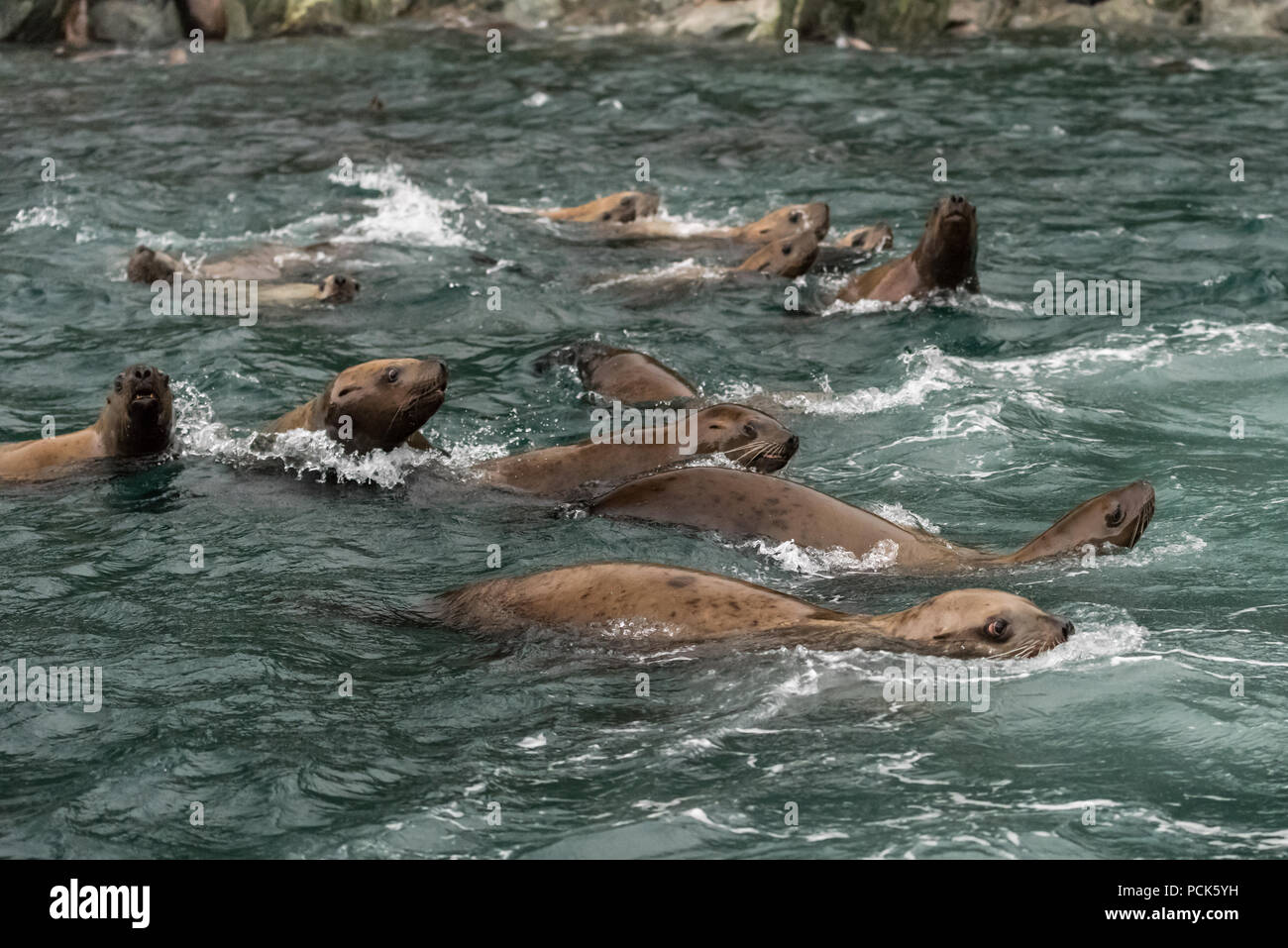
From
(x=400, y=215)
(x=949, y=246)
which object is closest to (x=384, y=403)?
(x=949, y=246)

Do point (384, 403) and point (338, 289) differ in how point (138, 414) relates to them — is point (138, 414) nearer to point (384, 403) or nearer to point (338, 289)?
point (384, 403)

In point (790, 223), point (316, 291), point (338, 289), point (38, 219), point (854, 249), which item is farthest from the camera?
point (38, 219)

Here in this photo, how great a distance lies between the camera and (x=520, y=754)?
5012 millimetres

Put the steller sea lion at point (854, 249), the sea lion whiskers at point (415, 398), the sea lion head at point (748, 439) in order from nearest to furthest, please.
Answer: the sea lion head at point (748, 439), the sea lion whiskers at point (415, 398), the steller sea lion at point (854, 249)

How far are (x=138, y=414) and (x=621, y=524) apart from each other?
8.59 ft

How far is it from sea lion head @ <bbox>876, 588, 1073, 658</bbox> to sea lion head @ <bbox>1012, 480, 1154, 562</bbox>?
2.60 ft

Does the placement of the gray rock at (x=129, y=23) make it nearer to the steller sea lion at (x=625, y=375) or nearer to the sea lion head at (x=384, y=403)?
the steller sea lion at (x=625, y=375)

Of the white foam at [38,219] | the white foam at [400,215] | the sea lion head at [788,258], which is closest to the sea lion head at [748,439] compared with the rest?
the sea lion head at [788,258]

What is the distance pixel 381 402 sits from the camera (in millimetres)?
Answer: 7840

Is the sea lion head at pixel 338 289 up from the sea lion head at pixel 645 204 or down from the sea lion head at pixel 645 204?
down

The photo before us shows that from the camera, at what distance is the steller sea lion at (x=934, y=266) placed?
33.6 feet

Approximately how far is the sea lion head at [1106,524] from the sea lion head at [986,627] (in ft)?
2.60

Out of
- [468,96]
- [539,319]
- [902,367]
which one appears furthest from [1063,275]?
[468,96]
